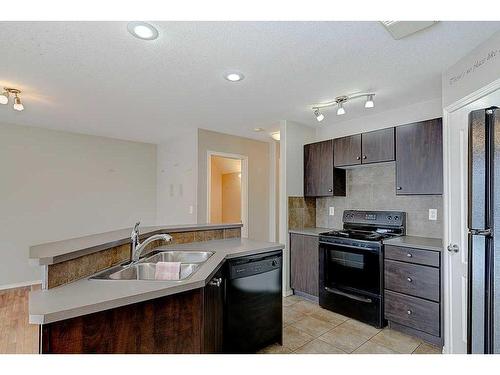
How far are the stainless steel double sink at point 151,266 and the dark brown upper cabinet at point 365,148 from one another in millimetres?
2105

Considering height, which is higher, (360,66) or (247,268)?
(360,66)

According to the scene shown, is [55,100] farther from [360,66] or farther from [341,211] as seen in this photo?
[341,211]

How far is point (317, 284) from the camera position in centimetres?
323

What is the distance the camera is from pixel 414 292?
8.00ft

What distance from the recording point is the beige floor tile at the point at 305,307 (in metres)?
3.05

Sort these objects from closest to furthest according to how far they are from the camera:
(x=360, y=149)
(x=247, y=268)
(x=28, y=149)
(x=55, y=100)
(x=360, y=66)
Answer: (x=247, y=268) < (x=360, y=66) < (x=55, y=100) < (x=360, y=149) < (x=28, y=149)

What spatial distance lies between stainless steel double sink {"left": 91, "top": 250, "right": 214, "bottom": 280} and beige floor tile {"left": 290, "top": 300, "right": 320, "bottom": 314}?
162 cm

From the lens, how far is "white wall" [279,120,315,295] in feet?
11.7

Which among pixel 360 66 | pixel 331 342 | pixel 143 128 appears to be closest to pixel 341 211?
pixel 331 342

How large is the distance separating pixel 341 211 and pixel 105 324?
3173 mm

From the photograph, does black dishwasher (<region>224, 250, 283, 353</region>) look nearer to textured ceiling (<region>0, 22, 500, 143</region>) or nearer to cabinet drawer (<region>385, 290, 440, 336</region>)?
cabinet drawer (<region>385, 290, 440, 336</region>)

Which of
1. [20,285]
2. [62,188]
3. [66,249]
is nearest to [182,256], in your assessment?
[66,249]

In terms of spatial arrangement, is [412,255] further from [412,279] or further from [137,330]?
[137,330]

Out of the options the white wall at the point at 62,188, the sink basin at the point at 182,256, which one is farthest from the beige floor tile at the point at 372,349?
the white wall at the point at 62,188
